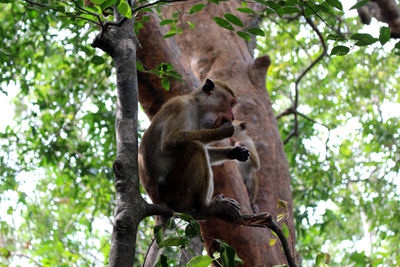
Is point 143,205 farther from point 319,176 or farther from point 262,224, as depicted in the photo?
point 319,176

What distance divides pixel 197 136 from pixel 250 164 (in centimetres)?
223

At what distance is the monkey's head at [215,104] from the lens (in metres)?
4.44

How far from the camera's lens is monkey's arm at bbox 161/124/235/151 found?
3822mm

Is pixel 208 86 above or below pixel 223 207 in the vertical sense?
above

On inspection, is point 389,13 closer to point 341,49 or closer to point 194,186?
point 341,49

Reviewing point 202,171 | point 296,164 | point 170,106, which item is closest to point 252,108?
point 170,106

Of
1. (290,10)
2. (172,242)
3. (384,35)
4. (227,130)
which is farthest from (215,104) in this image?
(172,242)

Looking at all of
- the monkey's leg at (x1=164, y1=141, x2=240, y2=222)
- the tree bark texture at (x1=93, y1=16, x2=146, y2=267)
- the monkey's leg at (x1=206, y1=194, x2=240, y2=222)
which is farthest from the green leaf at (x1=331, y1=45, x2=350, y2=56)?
the monkey's leg at (x1=206, y1=194, x2=240, y2=222)

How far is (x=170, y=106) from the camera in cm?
421

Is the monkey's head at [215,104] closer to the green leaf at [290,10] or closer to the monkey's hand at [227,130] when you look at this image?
the monkey's hand at [227,130]

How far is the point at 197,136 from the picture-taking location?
3.82 meters

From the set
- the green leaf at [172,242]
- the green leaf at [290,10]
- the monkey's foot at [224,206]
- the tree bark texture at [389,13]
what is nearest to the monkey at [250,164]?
the monkey's foot at [224,206]

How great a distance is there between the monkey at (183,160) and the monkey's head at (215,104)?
0.21 metres

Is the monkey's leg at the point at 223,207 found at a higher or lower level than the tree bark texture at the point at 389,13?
lower
